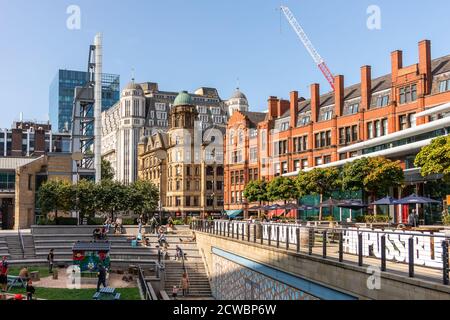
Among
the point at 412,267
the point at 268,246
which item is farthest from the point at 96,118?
the point at 412,267

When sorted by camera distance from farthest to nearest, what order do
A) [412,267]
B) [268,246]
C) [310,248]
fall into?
[268,246]
[310,248]
[412,267]

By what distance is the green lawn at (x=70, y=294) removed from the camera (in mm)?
28688

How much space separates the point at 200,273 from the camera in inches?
1732

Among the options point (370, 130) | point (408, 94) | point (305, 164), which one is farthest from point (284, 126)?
point (408, 94)

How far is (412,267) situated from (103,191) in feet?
164

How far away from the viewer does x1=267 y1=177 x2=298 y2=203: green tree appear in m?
56.5

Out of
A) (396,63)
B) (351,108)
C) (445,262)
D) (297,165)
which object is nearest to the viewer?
(445,262)

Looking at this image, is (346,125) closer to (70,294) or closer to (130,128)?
(70,294)

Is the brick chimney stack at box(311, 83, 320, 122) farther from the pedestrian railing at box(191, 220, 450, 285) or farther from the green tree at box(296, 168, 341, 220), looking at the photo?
the pedestrian railing at box(191, 220, 450, 285)

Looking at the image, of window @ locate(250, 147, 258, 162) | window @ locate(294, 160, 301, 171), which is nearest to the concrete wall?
window @ locate(294, 160, 301, 171)

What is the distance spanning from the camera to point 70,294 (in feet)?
97.5

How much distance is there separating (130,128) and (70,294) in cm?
13506

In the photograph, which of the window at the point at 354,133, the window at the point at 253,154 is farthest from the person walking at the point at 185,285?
the window at the point at 253,154
